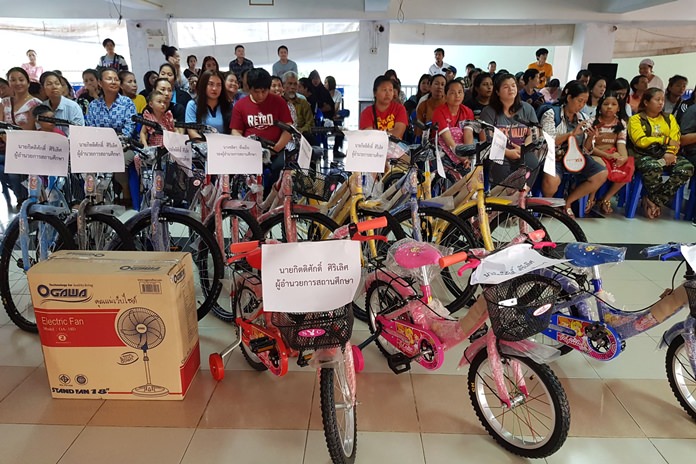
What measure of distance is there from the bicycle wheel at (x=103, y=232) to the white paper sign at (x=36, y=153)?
0.28 metres

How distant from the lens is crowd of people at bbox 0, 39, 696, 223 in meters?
3.24

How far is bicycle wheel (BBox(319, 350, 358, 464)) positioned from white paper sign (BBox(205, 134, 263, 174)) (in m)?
1.28

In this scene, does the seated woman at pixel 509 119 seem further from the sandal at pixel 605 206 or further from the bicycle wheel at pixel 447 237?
the sandal at pixel 605 206

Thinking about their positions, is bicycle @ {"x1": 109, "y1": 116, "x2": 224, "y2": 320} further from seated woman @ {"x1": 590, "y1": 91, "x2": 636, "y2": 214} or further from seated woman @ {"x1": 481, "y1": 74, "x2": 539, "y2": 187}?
seated woman @ {"x1": 590, "y1": 91, "x2": 636, "y2": 214}

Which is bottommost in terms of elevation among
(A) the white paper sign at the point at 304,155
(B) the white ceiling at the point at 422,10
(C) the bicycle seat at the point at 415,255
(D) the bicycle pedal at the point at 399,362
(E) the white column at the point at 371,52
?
(D) the bicycle pedal at the point at 399,362

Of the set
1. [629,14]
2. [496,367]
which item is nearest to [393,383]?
[496,367]

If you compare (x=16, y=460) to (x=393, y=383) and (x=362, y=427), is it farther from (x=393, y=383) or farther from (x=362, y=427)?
(x=393, y=383)

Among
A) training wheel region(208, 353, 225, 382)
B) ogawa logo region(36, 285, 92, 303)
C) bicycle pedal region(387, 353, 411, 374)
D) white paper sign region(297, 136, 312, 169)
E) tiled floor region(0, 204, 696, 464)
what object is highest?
white paper sign region(297, 136, 312, 169)

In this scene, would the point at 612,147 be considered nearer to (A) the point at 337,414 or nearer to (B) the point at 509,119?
(B) the point at 509,119

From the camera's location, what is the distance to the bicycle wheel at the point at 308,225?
2.52 m

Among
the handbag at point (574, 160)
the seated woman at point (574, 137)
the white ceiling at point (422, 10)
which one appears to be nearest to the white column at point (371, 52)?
the white ceiling at point (422, 10)

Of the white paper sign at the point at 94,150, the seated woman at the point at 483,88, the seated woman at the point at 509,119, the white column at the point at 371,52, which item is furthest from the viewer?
the white column at the point at 371,52

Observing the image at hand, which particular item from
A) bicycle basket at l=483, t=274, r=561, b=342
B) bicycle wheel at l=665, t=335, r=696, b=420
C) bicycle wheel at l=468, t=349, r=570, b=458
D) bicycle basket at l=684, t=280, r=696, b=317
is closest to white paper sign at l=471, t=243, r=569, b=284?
bicycle basket at l=483, t=274, r=561, b=342

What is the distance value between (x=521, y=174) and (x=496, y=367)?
1236 millimetres
